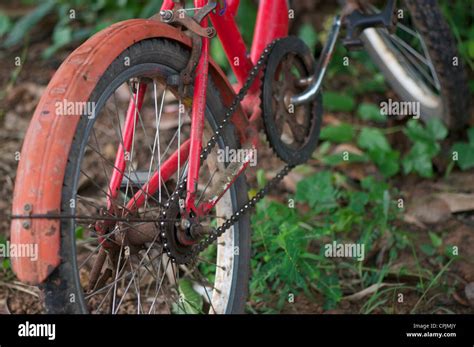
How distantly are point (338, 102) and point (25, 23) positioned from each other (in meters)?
1.80

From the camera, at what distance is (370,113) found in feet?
14.0

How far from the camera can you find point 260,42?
3.05 m

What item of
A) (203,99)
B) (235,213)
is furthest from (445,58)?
(203,99)

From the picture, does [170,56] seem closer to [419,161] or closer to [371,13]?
[371,13]

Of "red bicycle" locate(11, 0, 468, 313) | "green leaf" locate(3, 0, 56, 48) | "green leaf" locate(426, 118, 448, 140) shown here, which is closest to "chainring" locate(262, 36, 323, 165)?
"red bicycle" locate(11, 0, 468, 313)

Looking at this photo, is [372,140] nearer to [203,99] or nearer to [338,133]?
[338,133]

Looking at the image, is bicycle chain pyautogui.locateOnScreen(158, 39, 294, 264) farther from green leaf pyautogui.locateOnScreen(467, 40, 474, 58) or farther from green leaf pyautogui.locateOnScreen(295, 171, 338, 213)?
green leaf pyautogui.locateOnScreen(467, 40, 474, 58)

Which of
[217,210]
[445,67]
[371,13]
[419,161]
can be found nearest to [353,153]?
[419,161]

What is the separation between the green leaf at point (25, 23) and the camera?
4.65m

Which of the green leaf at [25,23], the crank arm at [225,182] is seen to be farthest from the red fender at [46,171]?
the green leaf at [25,23]

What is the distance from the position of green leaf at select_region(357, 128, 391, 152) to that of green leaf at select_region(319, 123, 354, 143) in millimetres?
55

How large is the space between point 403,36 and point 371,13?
1.08 meters

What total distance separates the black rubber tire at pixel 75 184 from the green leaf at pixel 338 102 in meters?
1.67

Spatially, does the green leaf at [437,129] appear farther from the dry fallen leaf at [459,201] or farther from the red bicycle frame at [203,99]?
the red bicycle frame at [203,99]
